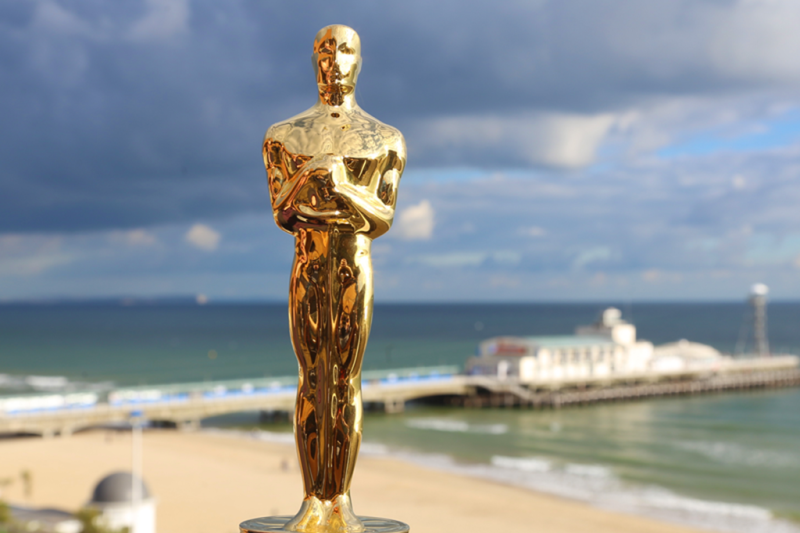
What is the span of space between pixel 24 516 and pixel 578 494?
25192 millimetres

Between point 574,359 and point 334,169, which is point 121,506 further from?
point 574,359

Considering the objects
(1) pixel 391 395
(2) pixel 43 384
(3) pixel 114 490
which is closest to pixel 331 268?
(3) pixel 114 490

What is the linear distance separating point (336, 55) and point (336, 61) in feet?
0.13

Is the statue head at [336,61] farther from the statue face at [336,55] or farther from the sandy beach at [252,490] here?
the sandy beach at [252,490]

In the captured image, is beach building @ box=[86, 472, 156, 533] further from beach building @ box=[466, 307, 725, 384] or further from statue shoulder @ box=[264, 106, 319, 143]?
beach building @ box=[466, 307, 725, 384]

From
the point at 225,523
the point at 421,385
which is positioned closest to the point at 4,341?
the point at 421,385

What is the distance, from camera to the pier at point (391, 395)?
49250mm

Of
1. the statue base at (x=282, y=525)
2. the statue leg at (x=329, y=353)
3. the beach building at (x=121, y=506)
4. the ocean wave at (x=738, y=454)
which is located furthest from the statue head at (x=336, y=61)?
the ocean wave at (x=738, y=454)

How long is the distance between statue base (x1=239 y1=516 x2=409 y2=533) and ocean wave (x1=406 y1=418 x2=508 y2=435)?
51.4 metres

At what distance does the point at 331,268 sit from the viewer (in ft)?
18.1

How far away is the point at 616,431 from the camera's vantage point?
188ft

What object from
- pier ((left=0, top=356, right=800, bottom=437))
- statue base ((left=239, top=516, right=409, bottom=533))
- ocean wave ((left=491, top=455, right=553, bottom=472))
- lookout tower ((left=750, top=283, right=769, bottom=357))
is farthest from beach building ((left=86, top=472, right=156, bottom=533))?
lookout tower ((left=750, top=283, right=769, bottom=357))

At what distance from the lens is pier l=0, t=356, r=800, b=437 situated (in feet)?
162

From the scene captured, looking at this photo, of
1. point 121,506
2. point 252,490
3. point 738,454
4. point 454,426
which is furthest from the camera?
point 454,426
